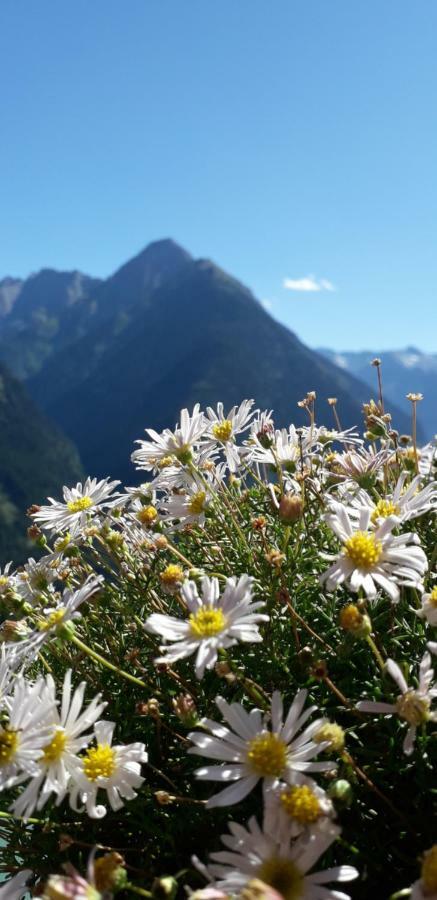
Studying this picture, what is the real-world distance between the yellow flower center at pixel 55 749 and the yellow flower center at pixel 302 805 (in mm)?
377

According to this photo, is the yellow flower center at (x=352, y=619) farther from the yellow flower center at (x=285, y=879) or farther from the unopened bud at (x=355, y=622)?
→ the yellow flower center at (x=285, y=879)

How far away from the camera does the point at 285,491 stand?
157cm

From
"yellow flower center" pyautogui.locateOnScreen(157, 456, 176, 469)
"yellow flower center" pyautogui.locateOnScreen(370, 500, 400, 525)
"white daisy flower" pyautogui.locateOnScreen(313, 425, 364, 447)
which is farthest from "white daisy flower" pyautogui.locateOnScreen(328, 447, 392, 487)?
"yellow flower center" pyautogui.locateOnScreen(157, 456, 176, 469)

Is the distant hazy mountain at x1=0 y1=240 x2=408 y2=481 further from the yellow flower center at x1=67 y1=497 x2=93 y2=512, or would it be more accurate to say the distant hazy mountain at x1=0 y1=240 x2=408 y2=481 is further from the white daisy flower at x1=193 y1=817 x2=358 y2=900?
the white daisy flower at x1=193 y1=817 x2=358 y2=900

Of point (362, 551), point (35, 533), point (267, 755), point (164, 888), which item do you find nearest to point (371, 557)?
point (362, 551)

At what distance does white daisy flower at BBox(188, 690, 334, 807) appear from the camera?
3.13 ft

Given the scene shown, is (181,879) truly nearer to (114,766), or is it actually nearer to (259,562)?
(114,766)

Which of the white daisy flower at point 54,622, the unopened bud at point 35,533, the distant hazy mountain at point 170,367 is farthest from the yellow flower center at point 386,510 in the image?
the distant hazy mountain at point 170,367

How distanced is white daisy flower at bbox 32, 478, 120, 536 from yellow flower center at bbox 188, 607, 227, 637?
0.70 m

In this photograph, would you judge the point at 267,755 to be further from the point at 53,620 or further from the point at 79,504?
the point at 79,504

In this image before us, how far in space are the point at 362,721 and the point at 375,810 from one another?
14 centimetres

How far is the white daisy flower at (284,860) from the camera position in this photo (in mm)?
854

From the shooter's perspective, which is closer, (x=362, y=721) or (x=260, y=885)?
(x=260, y=885)

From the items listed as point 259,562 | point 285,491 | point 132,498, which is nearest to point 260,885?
point 259,562
